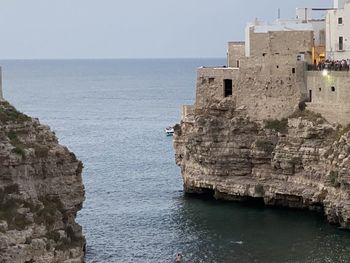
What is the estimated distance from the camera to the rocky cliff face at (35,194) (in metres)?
40.3

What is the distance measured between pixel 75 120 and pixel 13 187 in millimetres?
100715

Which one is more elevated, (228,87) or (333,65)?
(333,65)

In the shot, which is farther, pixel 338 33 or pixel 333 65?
pixel 338 33

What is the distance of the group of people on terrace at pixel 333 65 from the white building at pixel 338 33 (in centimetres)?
137

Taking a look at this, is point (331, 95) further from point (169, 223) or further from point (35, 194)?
point (35, 194)

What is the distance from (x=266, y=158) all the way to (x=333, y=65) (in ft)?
28.7

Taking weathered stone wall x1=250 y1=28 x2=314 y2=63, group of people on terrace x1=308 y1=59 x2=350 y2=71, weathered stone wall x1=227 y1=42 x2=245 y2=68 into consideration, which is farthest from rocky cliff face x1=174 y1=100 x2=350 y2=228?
weathered stone wall x1=227 y1=42 x2=245 y2=68

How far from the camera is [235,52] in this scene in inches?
3191

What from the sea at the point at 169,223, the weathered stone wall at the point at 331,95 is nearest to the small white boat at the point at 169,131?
the sea at the point at 169,223

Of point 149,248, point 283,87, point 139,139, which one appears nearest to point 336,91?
point 283,87

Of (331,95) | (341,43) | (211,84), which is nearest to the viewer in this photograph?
(331,95)

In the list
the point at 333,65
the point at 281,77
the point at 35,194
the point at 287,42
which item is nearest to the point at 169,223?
the point at 281,77

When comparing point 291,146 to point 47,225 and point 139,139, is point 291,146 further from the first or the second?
point 139,139

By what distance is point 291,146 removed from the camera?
228ft
